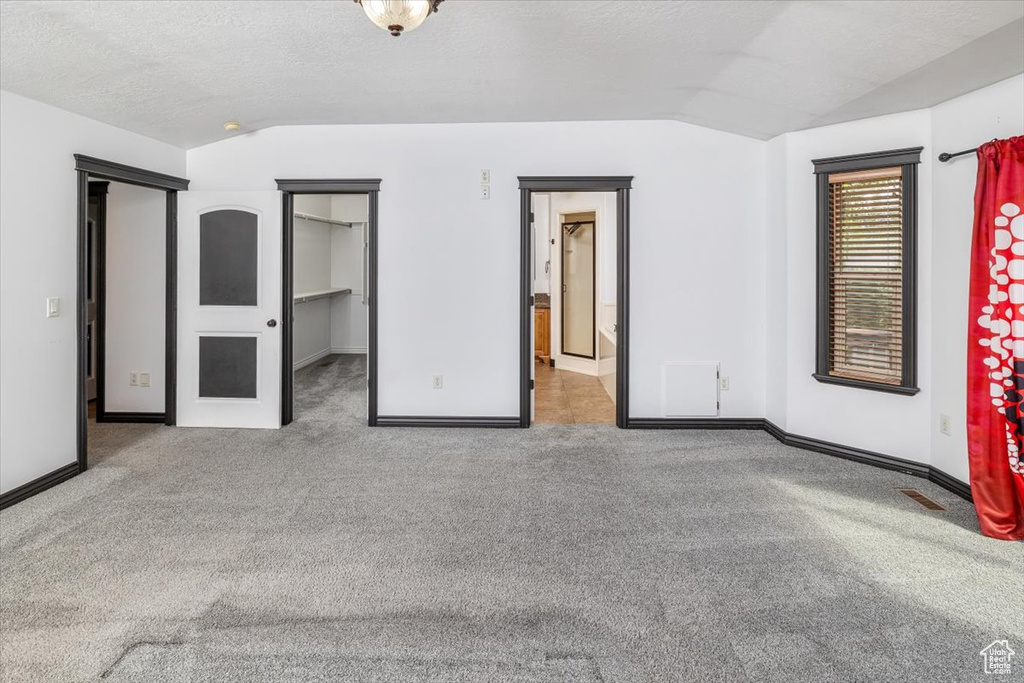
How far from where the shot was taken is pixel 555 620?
81.5 inches

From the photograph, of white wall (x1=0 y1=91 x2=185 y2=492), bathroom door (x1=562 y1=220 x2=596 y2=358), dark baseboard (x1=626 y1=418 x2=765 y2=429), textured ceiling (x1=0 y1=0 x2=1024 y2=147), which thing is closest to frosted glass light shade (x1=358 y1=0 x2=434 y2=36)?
textured ceiling (x1=0 y1=0 x2=1024 y2=147)

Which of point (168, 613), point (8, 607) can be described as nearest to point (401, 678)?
point (168, 613)

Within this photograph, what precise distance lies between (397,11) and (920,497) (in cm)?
371

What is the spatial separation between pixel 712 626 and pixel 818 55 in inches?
113

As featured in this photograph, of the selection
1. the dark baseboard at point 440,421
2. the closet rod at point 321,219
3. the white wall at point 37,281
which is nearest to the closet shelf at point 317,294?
the closet rod at point 321,219

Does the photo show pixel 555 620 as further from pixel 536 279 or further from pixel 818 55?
pixel 536 279

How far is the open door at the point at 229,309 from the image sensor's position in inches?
187

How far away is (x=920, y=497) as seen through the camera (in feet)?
10.8

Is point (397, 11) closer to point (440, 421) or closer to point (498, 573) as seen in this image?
point (498, 573)

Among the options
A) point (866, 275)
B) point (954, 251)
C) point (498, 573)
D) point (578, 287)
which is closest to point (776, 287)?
point (866, 275)

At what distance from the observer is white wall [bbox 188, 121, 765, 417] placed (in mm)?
4660

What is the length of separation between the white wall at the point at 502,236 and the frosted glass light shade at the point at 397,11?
2621 mm

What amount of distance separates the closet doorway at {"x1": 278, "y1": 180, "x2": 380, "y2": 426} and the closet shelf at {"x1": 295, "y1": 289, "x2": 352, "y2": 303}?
15mm

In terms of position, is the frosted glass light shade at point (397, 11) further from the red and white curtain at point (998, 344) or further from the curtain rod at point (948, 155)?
the curtain rod at point (948, 155)
